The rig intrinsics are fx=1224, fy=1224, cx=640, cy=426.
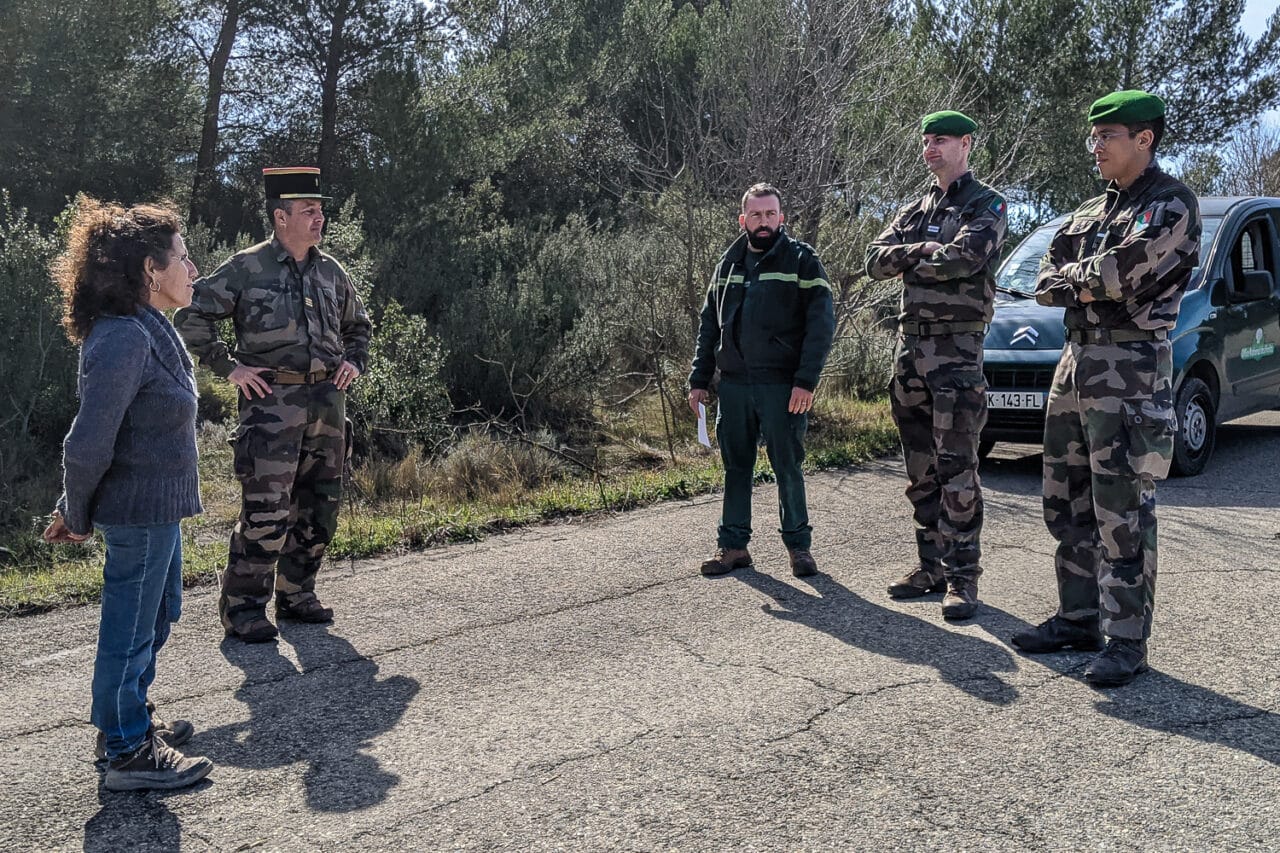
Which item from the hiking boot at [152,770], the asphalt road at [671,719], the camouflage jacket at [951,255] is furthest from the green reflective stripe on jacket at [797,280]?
the hiking boot at [152,770]

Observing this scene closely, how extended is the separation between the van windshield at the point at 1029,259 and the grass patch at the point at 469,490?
161 cm

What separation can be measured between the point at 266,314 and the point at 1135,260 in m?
3.64

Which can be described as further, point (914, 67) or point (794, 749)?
point (914, 67)

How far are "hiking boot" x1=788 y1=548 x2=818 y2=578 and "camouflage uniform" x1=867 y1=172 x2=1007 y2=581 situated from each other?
0.71 m

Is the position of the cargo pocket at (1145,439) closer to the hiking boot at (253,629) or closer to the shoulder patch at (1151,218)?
the shoulder patch at (1151,218)

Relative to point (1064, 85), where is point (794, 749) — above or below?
below

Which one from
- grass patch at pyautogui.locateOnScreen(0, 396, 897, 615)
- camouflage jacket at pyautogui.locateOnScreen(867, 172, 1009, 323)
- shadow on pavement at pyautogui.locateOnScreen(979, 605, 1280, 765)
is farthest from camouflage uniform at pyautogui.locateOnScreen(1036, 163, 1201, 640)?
grass patch at pyautogui.locateOnScreen(0, 396, 897, 615)

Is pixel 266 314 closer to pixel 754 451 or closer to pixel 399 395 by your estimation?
pixel 754 451

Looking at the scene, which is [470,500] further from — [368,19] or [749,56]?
[368,19]

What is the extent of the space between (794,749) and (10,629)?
12.3ft

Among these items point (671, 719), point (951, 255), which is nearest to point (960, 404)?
point (951, 255)

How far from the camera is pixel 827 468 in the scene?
31.4 feet

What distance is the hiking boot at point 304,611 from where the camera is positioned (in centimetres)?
564

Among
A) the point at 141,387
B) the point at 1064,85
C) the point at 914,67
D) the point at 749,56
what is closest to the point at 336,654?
the point at 141,387
